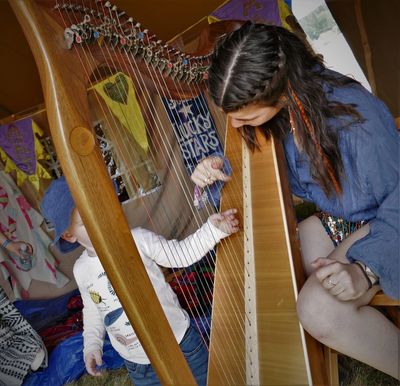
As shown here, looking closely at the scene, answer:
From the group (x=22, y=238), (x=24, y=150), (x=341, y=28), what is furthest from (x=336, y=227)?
(x=22, y=238)

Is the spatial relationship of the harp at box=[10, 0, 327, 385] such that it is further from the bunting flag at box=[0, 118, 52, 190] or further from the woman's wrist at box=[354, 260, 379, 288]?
the bunting flag at box=[0, 118, 52, 190]

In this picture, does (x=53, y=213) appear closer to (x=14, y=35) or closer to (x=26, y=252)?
(x=14, y=35)

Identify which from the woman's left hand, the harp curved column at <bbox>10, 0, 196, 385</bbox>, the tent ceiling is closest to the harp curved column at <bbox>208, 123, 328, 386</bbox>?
the woman's left hand

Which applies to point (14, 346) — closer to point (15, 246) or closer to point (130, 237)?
point (15, 246)

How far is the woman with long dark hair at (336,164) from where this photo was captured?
91 centimetres

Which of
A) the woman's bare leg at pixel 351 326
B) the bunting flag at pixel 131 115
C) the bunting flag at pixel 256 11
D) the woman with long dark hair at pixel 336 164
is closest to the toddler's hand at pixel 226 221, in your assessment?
the woman with long dark hair at pixel 336 164

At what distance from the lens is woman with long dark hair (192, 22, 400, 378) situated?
35.9 inches

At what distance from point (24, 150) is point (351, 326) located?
3423 mm

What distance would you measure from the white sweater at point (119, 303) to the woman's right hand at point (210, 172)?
19 cm

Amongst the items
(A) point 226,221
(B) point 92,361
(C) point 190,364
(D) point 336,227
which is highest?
(A) point 226,221

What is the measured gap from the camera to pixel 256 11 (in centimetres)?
289

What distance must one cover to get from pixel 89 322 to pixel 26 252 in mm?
2560

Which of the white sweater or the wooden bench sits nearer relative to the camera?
the wooden bench

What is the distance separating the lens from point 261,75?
1.07m
